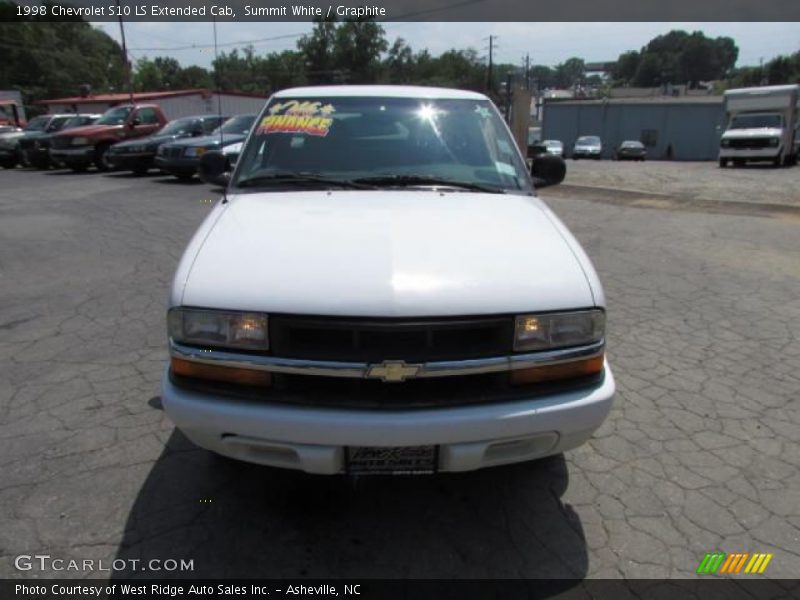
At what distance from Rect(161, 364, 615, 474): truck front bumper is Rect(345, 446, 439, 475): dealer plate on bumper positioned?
0.03 meters

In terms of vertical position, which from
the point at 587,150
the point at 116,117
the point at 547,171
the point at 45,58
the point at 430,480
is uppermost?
the point at 45,58

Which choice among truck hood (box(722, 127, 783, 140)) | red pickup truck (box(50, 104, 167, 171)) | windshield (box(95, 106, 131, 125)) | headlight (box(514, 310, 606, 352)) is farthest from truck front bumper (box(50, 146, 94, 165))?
truck hood (box(722, 127, 783, 140))

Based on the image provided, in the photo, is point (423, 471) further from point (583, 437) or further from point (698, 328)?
point (698, 328)

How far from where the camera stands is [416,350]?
2.14 m

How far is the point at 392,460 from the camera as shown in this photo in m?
2.20

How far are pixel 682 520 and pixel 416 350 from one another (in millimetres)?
1474

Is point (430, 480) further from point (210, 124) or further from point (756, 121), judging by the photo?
point (756, 121)

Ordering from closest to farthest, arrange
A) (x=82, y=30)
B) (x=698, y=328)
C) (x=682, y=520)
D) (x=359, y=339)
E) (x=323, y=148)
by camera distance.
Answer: (x=359, y=339), (x=682, y=520), (x=323, y=148), (x=698, y=328), (x=82, y=30)

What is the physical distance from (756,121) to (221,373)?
1052 inches

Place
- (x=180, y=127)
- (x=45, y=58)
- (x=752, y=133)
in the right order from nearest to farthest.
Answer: (x=180, y=127)
(x=752, y=133)
(x=45, y=58)

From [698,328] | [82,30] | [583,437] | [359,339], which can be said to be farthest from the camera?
[82,30]

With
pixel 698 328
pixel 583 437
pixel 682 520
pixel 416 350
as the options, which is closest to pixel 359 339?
pixel 416 350

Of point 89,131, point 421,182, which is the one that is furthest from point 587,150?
point 421,182

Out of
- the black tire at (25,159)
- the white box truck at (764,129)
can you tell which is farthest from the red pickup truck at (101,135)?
the white box truck at (764,129)
